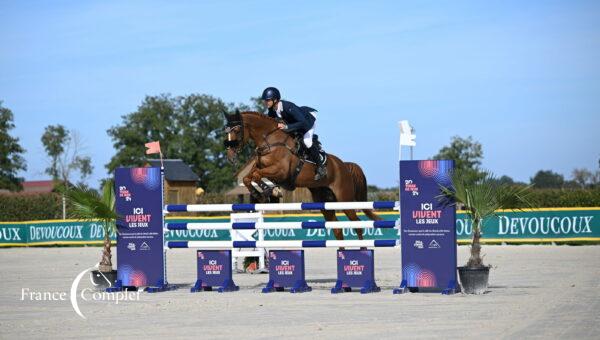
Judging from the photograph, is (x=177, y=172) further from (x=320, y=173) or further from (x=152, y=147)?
(x=320, y=173)

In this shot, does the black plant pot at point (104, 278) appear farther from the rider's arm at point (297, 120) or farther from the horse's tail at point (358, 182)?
the horse's tail at point (358, 182)

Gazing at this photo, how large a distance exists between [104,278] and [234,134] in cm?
287

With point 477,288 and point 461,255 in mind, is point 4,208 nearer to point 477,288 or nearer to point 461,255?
point 461,255

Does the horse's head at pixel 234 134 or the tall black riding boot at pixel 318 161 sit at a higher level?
A: the horse's head at pixel 234 134

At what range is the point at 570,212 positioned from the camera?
24.7 meters

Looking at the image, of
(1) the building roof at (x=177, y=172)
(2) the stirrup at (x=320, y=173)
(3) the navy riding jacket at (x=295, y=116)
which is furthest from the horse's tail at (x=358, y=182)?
(1) the building roof at (x=177, y=172)

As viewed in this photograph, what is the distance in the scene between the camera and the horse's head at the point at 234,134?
42.2 feet

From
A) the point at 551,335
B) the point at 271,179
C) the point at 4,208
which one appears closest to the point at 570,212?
the point at 271,179

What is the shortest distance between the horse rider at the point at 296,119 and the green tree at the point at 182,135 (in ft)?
196

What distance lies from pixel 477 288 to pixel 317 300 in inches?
80.1

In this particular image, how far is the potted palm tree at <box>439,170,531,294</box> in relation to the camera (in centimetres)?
1120

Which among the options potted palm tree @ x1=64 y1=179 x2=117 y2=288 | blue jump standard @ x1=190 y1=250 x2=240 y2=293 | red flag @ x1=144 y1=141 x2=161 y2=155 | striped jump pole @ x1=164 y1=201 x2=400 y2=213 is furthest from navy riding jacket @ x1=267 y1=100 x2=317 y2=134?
potted palm tree @ x1=64 y1=179 x2=117 y2=288

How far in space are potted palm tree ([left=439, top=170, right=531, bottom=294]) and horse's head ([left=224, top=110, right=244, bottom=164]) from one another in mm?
3184

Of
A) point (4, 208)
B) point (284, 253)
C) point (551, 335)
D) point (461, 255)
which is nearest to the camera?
point (551, 335)
